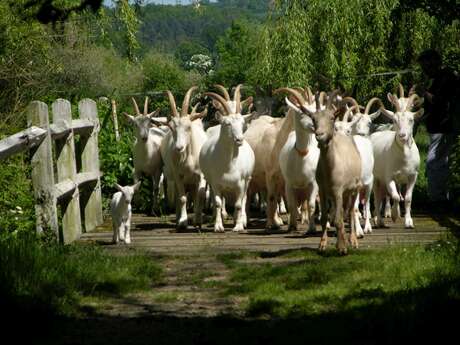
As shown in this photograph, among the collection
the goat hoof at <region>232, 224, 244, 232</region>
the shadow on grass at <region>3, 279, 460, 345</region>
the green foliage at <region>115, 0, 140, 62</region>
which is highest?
the green foliage at <region>115, 0, 140, 62</region>

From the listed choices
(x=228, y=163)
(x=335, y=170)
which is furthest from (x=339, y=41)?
(x=335, y=170)

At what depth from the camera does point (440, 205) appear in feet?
53.8

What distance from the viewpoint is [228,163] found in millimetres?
14023

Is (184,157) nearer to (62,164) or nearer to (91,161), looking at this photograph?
(91,161)

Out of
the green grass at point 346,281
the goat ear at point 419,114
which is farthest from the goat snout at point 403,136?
the green grass at point 346,281

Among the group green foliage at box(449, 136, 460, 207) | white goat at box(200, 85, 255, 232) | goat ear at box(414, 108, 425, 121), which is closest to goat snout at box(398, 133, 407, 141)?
goat ear at box(414, 108, 425, 121)

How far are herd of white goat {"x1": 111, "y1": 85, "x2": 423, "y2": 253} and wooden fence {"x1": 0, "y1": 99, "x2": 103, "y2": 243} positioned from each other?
0.62 m

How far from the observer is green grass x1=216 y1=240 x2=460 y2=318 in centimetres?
771

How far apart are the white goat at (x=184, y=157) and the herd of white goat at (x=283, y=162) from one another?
14 millimetres

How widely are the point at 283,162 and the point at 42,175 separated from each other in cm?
381

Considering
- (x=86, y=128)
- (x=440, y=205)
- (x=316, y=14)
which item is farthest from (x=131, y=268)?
(x=316, y=14)

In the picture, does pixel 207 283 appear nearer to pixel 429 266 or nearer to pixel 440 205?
pixel 429 266

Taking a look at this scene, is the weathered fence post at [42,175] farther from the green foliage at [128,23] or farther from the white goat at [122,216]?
the green foliage at [128,23]

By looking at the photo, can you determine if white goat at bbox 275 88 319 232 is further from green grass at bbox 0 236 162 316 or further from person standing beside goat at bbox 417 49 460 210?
green grass at bbox 0 236 162 316
